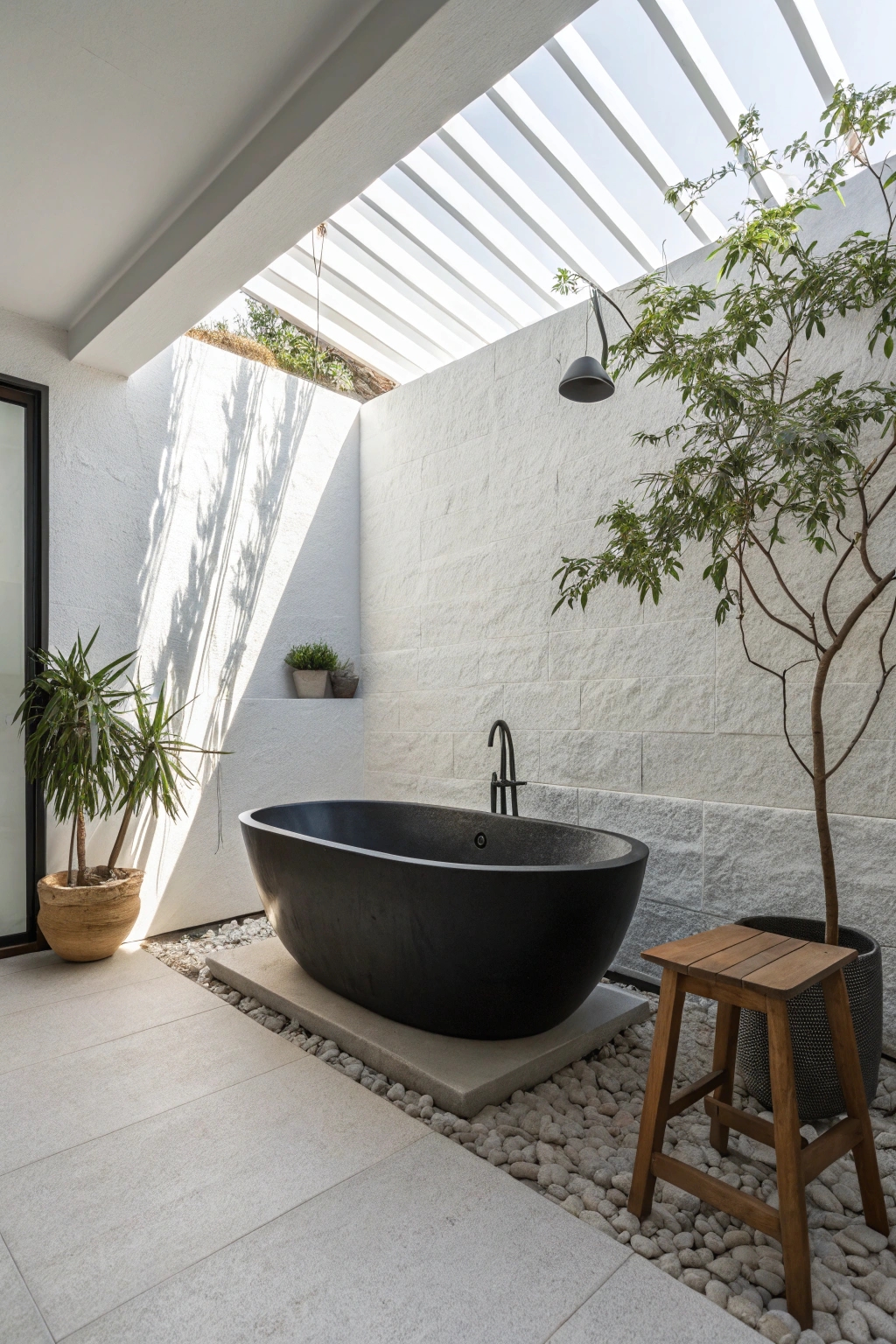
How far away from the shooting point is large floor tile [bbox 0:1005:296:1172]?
1981 millimetres

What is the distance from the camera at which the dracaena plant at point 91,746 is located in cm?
309

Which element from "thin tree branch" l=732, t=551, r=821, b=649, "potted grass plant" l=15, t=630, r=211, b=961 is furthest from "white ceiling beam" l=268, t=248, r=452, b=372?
"thin tree branch" l=732, t=551, r=821, b=649

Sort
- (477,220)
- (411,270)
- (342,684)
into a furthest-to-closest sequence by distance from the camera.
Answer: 1. (342,684)
2. (411,270)
3. (477,220)

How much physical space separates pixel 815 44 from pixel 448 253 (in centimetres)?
165

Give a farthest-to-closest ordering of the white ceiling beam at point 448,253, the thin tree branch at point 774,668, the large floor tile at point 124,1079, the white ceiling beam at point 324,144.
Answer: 1. the white ceiling beam at point 448,253
2. the thin tree branch at point 774,668
3. the large floor tile at point 124,1079
4. the white ceiling beam at point 324,144

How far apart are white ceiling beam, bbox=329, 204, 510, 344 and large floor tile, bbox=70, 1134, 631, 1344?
360 centimetres

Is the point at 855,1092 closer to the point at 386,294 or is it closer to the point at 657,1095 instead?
the point at 657,1095

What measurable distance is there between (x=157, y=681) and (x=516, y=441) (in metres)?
2.04

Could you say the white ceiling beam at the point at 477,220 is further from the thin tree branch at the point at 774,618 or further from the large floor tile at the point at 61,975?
the large floor tile at the point at 61,975

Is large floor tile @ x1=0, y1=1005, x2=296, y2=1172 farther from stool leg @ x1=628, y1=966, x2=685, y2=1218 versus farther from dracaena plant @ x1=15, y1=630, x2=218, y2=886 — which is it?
stool leg @ x1=628, y1=966, x2=685, y2=1218

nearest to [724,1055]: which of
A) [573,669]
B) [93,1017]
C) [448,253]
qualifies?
[573,669]

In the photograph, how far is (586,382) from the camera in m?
2.72

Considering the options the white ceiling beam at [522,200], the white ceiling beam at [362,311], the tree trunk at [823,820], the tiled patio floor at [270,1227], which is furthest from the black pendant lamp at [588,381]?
the tiled patio floor at [270,1227]

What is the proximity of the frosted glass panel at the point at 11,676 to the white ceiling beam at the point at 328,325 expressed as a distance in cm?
140
